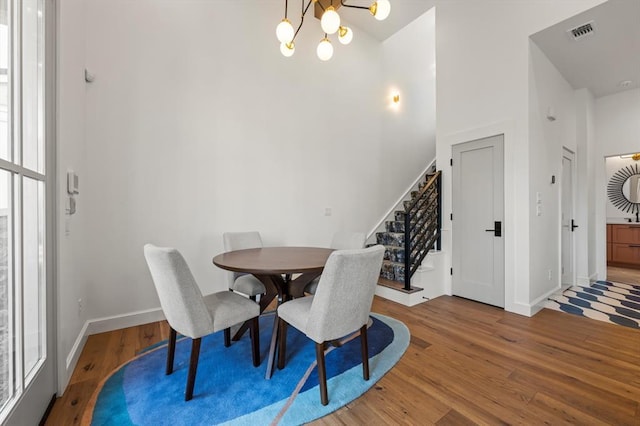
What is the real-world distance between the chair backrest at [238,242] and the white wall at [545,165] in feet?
10.0

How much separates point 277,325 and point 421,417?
1.03 metres

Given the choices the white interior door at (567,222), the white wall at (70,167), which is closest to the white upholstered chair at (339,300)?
the white wall at (70,167)

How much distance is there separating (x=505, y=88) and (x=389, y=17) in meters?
2.18

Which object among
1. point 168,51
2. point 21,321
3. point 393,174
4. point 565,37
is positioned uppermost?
point 565,37

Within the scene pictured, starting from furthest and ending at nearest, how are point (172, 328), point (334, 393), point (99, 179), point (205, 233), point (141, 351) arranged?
point (205, 233) → point (99, 179) → point (141, 351) → point (172, 328) → point (334, 393)

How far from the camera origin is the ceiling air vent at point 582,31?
2697mm

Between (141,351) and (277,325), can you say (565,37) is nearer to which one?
(277,325)

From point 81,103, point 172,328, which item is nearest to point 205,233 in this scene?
point 172,328

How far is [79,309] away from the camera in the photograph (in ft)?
7.04

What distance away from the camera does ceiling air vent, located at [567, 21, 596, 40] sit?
2.70 metres

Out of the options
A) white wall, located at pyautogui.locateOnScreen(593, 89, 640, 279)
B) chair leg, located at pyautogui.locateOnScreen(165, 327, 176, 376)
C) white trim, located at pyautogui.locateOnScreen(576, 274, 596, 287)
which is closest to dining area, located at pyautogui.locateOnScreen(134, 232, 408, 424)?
chair leg, located at pyautogui.locateOnScreen(165, 327, 176, 376)

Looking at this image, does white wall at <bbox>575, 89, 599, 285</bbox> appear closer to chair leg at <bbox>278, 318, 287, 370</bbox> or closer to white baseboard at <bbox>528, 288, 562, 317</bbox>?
white baseboard at <bbox>528, 288, 562, 317</bbox>

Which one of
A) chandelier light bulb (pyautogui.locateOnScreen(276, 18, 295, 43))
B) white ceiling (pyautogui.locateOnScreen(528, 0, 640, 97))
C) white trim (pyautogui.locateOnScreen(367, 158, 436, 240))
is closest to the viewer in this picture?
chandelier light bulb (pyautogui.locateOnScreen(276, 18, 295, 43))

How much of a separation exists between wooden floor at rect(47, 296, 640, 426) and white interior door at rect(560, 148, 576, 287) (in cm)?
145
